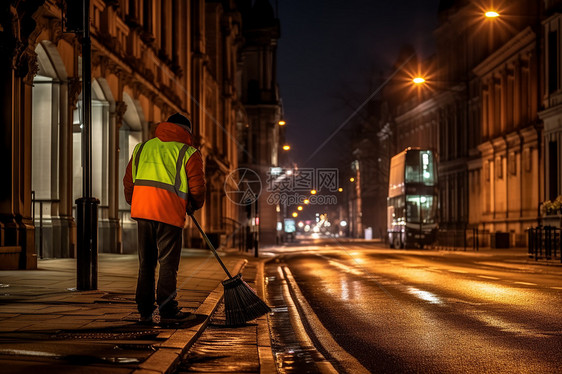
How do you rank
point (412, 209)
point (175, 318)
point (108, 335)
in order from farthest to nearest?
point (412, 209) < point (175, 318) < point (108, 335)

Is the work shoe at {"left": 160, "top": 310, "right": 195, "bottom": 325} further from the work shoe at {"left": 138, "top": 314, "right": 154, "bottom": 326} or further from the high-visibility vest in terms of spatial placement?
the high-visibility vest

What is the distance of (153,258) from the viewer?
27.1 ft

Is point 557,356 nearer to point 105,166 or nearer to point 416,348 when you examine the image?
point 416,348

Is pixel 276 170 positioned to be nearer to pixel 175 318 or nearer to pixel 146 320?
pixel 175 318

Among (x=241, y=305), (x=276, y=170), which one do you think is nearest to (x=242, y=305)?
(x=241, y=305)

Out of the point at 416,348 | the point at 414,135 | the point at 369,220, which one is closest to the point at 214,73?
the point at 414,135

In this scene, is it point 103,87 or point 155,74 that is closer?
point 103,87

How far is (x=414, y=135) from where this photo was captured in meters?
76.4

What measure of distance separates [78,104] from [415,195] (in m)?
21.6

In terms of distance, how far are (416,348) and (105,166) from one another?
57.7ft

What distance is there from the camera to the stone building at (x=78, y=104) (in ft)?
50.9

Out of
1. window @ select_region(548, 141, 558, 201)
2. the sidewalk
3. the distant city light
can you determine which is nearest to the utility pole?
the sidewalk

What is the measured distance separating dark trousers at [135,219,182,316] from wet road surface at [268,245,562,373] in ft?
5.97

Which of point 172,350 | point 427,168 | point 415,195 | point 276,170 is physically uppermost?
point 276,170
